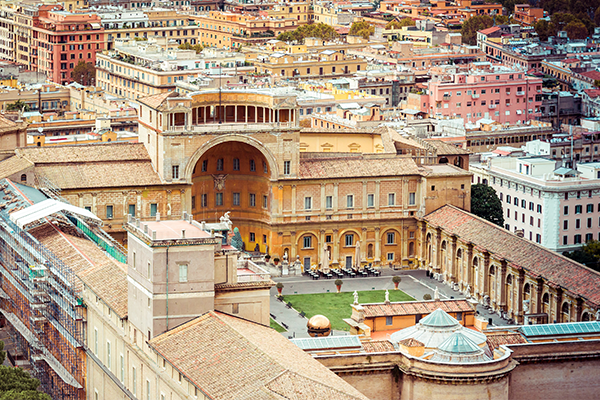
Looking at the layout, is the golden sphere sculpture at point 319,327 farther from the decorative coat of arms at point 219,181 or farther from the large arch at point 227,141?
the decorative coat of arms at point 219,181

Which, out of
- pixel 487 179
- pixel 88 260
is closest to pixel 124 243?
pixel 88 260

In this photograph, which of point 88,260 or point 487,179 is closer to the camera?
point 88,260

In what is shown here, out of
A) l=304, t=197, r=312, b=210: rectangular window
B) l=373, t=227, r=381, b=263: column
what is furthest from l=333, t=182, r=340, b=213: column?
l=373, t=227, r=381, b=263: column

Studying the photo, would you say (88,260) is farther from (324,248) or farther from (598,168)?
(598,168)

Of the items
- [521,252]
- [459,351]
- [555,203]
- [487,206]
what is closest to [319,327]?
[459,351]

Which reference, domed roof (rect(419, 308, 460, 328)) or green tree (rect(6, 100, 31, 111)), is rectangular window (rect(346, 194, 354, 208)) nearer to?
domed roof (rect(419, 308, 460, 328))
